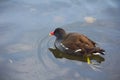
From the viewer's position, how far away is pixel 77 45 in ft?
22.8

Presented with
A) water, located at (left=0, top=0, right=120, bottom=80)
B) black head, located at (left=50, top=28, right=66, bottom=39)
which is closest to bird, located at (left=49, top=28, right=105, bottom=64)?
black head, located at (left=50, top=28, right=66, bottom=39)

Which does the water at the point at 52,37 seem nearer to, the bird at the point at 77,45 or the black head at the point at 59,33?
the bird at the point at 77,45

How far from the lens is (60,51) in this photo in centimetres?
732

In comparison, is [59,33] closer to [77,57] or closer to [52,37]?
[52,37]

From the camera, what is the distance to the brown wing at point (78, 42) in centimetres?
689

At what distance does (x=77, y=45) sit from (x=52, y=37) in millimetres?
1045

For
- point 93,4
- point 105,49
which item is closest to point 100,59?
point 105,49

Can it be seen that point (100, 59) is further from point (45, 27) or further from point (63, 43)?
point (45, 27)

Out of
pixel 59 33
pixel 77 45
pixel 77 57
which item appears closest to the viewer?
pixel 77 45

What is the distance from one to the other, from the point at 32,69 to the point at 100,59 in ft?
4.83

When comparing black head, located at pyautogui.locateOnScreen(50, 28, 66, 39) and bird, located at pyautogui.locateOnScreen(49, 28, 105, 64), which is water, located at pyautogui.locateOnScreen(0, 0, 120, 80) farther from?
black head, located at pyautogui.locateOnScreen(50, 28, 66, 39)

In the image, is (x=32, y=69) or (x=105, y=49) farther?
(x=105, y=49)

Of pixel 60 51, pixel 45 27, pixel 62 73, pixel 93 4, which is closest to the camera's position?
pixel 62 73

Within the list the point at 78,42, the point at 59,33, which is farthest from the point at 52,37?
the point at 78,42
